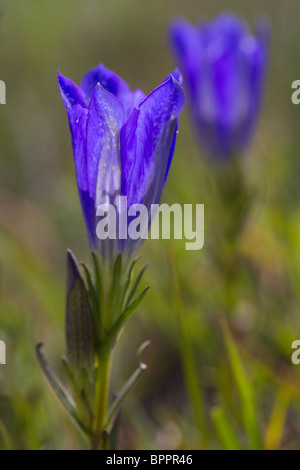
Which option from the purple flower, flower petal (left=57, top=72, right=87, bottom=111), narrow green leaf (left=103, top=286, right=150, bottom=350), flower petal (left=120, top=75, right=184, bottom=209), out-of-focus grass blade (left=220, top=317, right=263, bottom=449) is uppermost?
the purple flower

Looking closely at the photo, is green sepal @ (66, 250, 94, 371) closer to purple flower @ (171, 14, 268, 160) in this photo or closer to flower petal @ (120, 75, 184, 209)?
flower petal @ (120, 75, 184, 209)

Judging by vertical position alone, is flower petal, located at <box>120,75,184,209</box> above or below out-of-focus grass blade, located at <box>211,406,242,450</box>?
above

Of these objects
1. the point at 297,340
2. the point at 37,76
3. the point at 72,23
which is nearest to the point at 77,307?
the point at 297,340

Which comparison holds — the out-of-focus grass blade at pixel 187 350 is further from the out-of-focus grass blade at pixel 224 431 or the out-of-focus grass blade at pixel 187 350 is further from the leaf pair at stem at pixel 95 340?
the leaf pair at stem at pixel 95 340

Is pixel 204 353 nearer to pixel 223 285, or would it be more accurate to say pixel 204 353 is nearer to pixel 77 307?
pixel 223 285

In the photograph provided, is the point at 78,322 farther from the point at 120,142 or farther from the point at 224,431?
the point at 224,431

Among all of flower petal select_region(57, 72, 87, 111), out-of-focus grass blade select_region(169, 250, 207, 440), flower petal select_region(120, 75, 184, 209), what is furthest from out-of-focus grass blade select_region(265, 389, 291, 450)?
flower petal select_region(57, 72, 87, 111)
